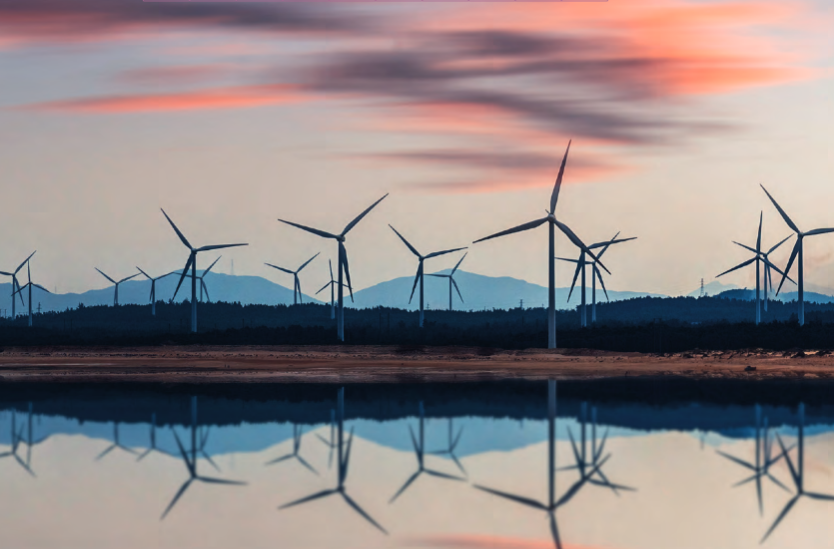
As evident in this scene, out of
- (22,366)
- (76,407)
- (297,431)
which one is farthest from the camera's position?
(22,366)

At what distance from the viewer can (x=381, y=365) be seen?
213ft

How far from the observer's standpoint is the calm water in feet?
60.0

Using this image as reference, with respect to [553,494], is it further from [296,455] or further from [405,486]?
[296,455]

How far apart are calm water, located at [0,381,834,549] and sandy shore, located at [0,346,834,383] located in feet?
52.9

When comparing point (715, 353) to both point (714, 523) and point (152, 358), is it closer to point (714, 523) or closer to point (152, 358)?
point (152, 358)

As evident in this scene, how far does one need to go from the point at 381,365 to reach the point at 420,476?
41271 millimetres

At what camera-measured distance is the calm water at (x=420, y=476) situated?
18297 mm

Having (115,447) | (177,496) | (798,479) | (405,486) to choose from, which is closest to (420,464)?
(405,486)

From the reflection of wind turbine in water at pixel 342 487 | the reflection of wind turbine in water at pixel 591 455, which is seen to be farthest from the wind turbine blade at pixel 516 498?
the reflection of wind turbine in water at pixel 342 487

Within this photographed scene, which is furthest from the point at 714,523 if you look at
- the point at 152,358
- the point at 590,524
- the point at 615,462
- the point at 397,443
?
the point at 152,358

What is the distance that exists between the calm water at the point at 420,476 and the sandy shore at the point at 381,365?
1614 cm

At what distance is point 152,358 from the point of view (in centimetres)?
7619

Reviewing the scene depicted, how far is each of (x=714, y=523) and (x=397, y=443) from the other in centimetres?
1084

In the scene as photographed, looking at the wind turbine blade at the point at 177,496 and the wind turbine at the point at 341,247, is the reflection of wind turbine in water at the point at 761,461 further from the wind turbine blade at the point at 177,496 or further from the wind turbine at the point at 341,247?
the wind turbine at the point at 341,247
